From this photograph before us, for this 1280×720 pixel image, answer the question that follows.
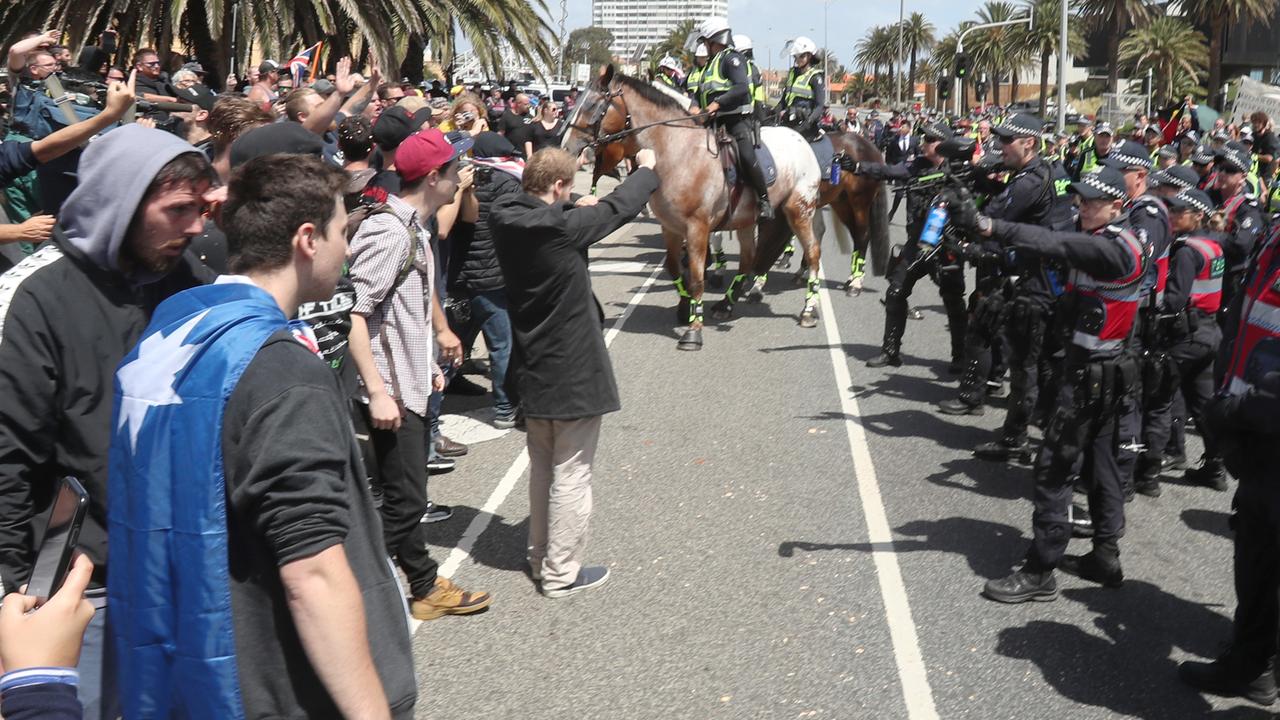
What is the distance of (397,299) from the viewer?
4812 millimetres

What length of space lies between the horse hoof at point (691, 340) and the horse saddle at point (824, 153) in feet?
11.3

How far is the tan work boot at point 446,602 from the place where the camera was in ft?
16.6

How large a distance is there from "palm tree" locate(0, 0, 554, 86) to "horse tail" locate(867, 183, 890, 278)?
902cm

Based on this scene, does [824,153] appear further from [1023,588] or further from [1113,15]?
[1113,15]

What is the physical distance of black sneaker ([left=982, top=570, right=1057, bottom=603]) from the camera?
17.0ft

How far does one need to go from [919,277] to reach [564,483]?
16.1 feet

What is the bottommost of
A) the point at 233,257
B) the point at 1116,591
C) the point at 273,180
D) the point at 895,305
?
the point at 1116,591

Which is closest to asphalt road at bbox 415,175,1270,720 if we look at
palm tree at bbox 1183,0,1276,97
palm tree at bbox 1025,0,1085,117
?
palm tree at bbox 1183,0,1276,97

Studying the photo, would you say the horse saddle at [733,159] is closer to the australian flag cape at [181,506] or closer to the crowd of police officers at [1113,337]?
the crowd of police officers at [1113,337]

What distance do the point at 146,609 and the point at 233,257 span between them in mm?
755

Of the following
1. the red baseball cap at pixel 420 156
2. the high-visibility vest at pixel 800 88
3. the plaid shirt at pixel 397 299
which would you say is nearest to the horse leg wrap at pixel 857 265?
the high-visibility vest at pixel 800 88

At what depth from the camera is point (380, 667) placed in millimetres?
2275

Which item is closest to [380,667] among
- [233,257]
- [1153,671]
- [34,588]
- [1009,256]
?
[34,588]

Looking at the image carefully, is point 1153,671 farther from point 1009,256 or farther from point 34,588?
point 34,588
